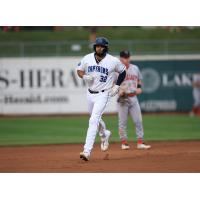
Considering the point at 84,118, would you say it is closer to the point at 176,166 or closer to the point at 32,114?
the point at 32,114

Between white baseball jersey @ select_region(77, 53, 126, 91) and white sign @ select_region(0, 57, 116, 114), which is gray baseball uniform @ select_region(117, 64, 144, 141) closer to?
white baseball jersey @ select_region(77, 53, 126, 91)

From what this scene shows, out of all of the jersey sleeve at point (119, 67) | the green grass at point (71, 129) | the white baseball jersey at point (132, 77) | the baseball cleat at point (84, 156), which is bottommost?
the green grass at point (71, 129)

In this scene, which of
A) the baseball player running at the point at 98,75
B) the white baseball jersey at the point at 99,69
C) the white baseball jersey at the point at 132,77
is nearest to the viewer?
the baseball player running at the point at 98,75

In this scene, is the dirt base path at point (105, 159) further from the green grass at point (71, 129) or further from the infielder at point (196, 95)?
the infielder at point (196, 95)

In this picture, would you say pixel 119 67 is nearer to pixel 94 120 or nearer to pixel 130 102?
pixel 94 120

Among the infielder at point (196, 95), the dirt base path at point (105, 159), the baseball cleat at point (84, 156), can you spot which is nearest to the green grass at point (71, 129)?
the infielder at point (196, 95)

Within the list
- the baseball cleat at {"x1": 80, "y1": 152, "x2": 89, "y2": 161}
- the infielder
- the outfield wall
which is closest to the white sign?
the outfield wall

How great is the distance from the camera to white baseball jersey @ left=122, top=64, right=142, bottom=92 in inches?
623

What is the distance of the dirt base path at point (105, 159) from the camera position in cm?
1225

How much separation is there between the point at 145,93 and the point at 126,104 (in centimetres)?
1467

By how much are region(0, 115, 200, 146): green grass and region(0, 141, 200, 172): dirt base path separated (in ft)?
6.51

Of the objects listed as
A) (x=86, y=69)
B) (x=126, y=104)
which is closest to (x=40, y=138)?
(x=126, y=104)

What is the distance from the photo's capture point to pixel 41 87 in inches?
1193

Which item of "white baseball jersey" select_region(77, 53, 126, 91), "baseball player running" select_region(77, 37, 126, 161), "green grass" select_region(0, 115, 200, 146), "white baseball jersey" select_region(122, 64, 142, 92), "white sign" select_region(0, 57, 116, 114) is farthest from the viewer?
"white sign" select_region(0, 57, 116, 114)
